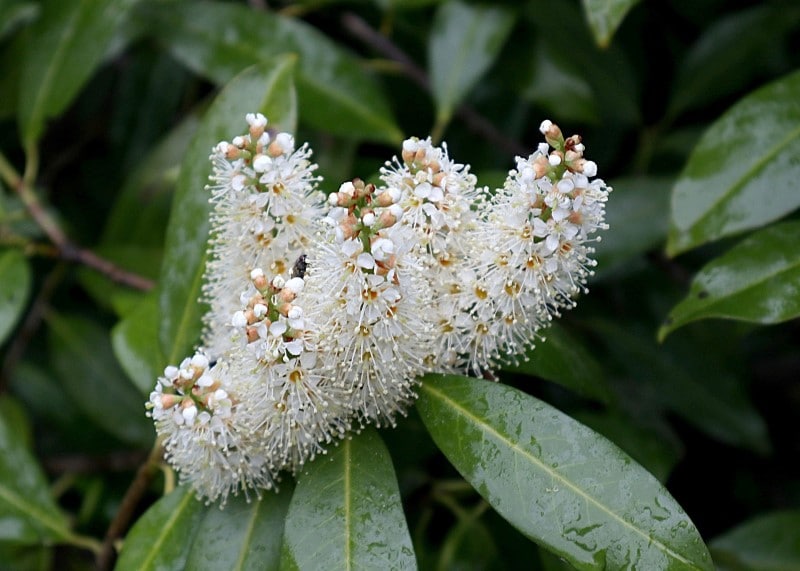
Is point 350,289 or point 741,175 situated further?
point 741,175

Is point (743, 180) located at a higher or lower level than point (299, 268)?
higher

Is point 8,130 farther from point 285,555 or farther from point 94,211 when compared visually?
point 285,555

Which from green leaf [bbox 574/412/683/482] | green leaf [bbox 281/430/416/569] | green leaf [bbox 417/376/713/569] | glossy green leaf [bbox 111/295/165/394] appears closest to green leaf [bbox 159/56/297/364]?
glossy green leaf [bbox 111/295/165/394]

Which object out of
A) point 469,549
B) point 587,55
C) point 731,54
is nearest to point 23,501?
point 469,549

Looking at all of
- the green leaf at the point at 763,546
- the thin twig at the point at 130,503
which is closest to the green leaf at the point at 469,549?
the green leaf at the point at 763,546

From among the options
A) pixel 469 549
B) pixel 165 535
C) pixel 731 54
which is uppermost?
pixel 731 54

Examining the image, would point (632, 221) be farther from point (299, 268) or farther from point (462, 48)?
point (299, 268)

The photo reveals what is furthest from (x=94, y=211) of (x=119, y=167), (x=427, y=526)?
(x=427, y=526)
